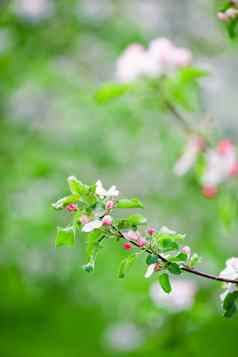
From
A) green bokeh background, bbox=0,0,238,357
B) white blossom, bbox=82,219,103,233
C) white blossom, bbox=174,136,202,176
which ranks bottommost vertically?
white blossom, bbox=82,219,103,233

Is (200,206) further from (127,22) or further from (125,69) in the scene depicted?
(125,69)

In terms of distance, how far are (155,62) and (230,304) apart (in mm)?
953

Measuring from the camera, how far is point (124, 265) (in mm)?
1082

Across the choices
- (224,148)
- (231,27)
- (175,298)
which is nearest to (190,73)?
(224,148)

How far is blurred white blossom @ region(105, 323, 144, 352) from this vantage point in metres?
2.80

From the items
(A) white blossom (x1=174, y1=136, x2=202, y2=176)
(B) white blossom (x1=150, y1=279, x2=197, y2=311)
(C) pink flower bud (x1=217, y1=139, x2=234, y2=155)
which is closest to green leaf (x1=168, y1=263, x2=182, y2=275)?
(A) white blossom (x1=174, y1=136, x2=202, y2=176)

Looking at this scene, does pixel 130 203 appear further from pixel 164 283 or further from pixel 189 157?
pixel 189 157

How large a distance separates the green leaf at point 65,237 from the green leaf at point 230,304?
259mm

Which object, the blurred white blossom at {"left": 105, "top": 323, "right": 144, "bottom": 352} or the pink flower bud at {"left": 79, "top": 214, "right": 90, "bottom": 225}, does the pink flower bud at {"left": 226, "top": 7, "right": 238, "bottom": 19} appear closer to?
the pink flower bud at {"left": 79, "top": 214, "right": 90, "bottom": 225}

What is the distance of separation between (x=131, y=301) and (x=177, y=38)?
1723 mm

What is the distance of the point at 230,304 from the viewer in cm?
109

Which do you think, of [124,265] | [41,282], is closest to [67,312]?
[41,282]

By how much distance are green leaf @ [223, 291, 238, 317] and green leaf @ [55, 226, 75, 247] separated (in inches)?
10.2

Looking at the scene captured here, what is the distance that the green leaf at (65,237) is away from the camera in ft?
3.50
